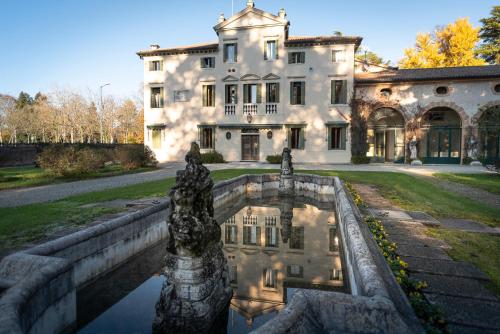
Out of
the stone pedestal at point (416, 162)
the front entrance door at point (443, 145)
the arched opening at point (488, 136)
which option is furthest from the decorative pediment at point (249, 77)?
the arched opening at point (488, 136)

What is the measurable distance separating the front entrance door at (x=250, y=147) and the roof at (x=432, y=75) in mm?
10266

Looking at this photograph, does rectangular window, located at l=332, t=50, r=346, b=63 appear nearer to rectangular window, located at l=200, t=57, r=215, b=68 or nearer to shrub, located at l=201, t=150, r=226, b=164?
rectangular window, located at l=200, t=57, r=215, b=68

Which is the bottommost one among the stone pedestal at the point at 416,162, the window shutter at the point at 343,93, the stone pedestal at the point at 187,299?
the stone pedestal at the point at 187,299

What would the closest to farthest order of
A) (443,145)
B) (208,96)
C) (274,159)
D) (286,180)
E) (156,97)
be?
1. (286,180)
2. (274,159)
3. (443,145)
4. (208,96)
5. (156,97)

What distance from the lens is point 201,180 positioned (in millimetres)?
4305

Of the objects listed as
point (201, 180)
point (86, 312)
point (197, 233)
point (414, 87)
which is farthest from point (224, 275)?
point (414, 87)

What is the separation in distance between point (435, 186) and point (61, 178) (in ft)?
60.0

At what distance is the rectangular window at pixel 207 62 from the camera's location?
97.3 ft

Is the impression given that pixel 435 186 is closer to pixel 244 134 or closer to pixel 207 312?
pixel 207 312

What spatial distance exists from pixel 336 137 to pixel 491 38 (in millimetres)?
27780

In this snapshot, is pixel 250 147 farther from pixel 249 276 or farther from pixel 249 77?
pixel 249 276

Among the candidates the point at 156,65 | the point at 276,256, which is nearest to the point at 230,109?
the point at 156,65

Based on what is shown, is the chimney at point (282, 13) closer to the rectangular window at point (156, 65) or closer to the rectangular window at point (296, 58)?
the rectangular window at point (296, 58)

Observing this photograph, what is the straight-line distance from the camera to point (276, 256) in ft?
23.5
